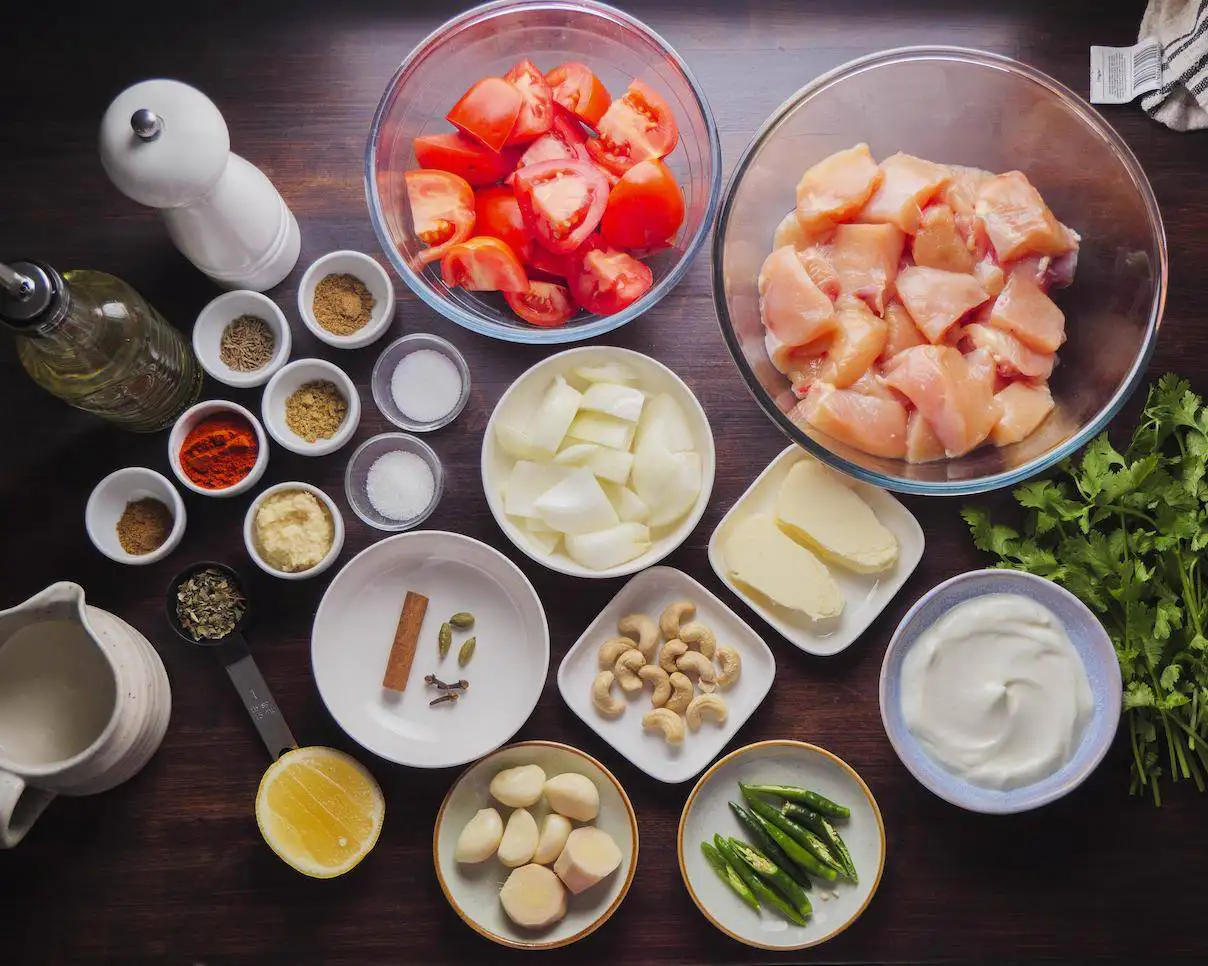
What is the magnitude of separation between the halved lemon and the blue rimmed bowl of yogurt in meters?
1.05

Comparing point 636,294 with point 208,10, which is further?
point 208,10

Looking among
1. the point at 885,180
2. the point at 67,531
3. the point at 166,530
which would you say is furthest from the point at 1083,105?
the point at 67,531

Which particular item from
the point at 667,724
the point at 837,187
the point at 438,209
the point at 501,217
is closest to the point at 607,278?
the point at 501,217

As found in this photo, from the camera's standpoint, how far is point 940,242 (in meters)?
1.72

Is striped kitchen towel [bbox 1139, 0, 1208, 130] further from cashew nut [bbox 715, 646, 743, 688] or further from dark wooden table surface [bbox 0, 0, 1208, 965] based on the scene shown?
cashew nut [bbox 715, 646, 743, 688]

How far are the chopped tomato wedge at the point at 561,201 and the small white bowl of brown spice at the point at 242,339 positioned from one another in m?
0.58

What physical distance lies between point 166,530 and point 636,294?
106 centimetres

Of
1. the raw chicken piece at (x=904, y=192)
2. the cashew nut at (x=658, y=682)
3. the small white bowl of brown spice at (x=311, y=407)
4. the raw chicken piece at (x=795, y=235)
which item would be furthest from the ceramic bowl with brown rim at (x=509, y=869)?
the raw chicken piece at (x=904, y=192)

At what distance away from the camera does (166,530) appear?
1933 mm

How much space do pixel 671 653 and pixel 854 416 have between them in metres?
0.60

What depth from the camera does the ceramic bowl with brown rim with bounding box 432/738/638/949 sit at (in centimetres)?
188

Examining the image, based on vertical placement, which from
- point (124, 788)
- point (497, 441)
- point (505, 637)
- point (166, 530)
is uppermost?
point (497, 441)

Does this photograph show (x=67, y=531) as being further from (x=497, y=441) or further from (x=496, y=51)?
(x=496, y=51)

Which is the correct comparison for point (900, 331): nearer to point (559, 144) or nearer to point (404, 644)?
point (559, 144)
